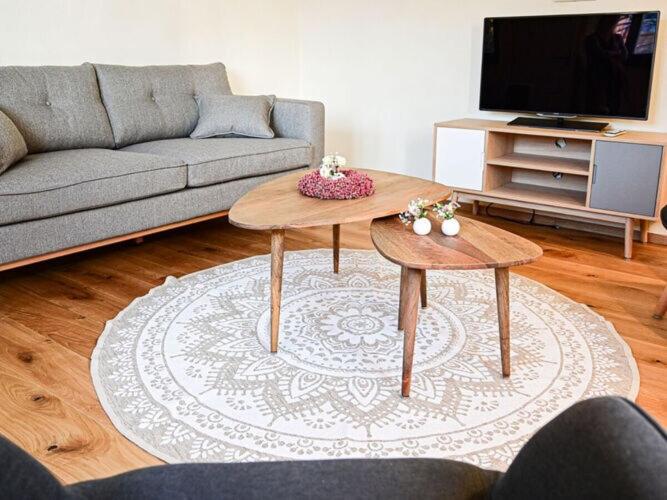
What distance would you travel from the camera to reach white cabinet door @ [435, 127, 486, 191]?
367cm

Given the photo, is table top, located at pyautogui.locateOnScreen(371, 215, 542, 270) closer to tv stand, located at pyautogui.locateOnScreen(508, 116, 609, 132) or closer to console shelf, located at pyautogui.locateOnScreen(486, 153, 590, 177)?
console shelf, located at pyautogui.locateOnScreen(486, 153, 590, 177)

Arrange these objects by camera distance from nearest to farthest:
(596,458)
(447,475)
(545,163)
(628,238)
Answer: (596,458) < (447,475) < (628,238) < (545,163)

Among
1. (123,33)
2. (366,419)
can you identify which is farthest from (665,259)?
(123,33)

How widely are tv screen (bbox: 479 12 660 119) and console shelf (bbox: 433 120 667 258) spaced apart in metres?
0.18

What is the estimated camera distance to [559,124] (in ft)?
11.5

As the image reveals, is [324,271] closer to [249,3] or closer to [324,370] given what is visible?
[324,370]

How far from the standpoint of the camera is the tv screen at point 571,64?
3.22m

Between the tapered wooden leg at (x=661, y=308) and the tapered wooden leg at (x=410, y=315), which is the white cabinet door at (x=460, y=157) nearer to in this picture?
the tapered wooden leg at (x=661, y=308)

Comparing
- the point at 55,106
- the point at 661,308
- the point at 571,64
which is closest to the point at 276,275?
the point at 661,308

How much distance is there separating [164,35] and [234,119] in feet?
2.73

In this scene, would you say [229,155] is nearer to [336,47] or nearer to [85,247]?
[85,247]

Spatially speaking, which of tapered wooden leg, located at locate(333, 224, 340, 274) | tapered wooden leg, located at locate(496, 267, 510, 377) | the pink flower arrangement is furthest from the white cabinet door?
tapered wooden leg, located at locate(496, 267, 510, 377)

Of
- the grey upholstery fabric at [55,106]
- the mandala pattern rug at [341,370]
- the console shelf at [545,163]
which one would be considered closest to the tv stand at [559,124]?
the console shelf at [545,163]

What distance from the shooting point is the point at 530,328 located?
2.39 meters
